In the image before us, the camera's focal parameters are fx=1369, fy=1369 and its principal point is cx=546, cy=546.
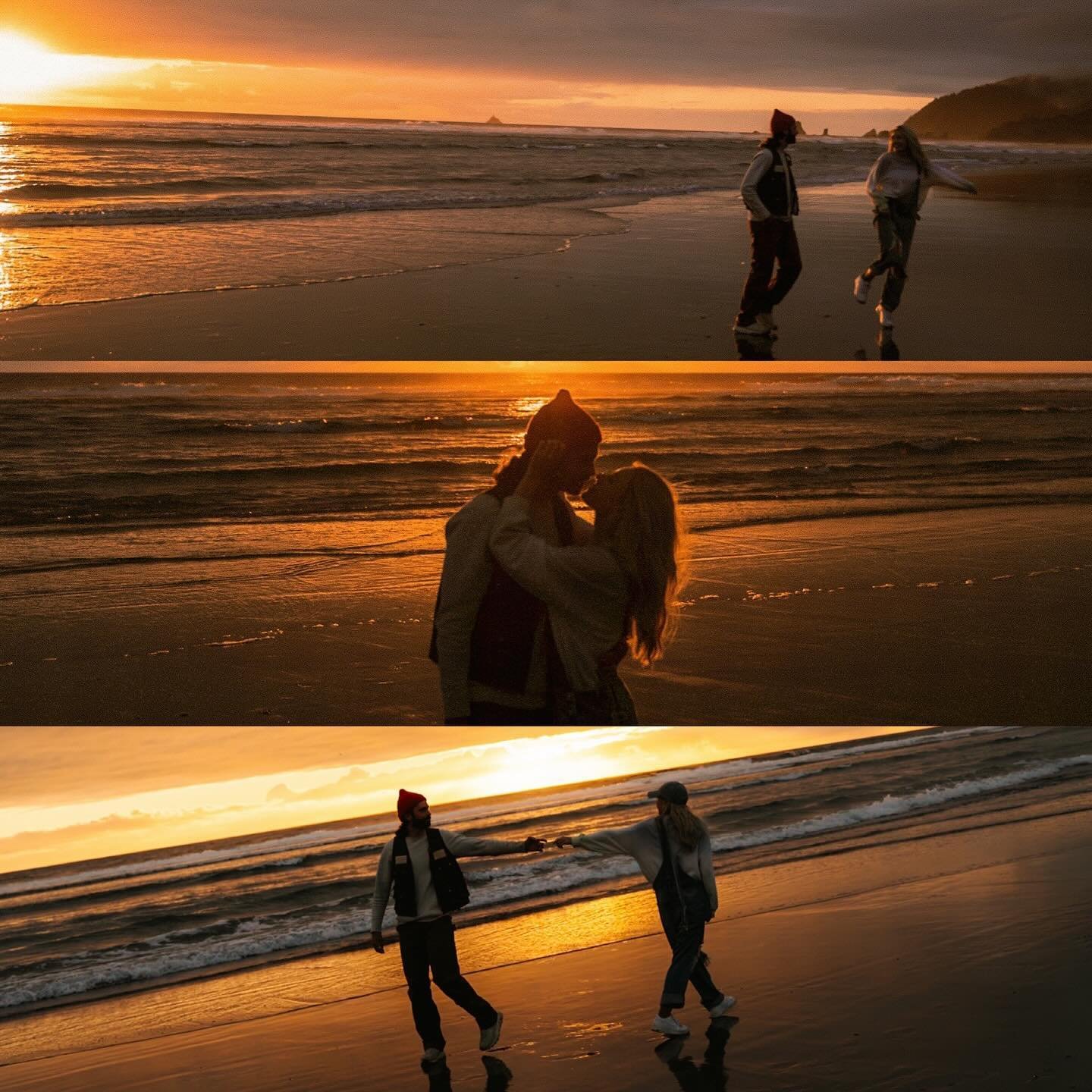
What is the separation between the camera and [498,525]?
345cm

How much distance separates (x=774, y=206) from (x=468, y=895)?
19.1 ft

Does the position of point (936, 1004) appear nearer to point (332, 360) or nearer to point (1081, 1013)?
point (1081, 1013)

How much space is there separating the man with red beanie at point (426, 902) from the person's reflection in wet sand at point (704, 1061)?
0.58 m

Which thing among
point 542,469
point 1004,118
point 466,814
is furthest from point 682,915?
point 1004,118

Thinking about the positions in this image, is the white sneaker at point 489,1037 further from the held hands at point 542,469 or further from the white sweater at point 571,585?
the held hands at point 542,469

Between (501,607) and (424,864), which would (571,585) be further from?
(424,864)

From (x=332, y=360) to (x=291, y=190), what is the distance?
52.8 ft

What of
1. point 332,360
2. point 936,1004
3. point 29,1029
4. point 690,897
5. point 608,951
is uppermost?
point 332,360

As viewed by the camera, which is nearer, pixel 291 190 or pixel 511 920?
pixel 511 920

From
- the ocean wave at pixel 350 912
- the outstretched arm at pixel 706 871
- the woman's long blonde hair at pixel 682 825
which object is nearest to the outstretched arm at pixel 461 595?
the woman's long blonde hair at pixel 682 825

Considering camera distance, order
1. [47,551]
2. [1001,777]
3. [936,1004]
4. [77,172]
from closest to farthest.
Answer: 1. [936,1004]
2. [47,551]
3. [1001,777]
4. [77,172]

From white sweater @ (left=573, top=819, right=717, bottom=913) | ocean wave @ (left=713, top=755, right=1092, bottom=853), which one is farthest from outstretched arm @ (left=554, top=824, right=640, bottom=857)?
ocean wave @ (left=713, top=755, right=1092, bottom=853)

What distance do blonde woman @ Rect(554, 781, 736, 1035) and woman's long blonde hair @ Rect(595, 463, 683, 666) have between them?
A: 92 centimetres

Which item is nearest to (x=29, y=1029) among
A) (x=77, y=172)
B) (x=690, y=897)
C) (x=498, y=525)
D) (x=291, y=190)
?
(x=690, y=897)
